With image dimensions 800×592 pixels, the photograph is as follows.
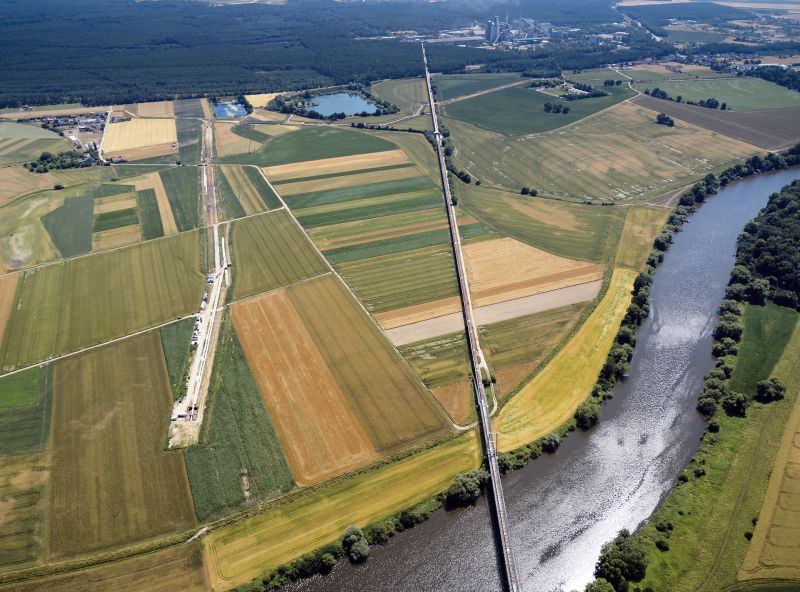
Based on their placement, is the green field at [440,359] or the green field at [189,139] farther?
the green field at [189,139]

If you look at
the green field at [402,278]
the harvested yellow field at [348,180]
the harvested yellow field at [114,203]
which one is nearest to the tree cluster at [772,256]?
the green field at [402,278]

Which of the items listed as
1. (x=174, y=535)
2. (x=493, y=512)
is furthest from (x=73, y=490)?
(x=493, y=512)

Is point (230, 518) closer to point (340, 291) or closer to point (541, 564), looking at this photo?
point (541, 564)

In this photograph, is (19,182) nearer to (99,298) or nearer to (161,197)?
(161,197)

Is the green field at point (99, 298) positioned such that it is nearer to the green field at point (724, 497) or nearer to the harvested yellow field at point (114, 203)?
the harvested yellow field at point (114, 203)

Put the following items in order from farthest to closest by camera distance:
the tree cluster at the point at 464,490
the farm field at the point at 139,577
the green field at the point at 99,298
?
1. the green field at the point at 99,298
2. the tree cluster at the point at 464,490
3. the farm field at the point at 139,577

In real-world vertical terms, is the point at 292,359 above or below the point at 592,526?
above
